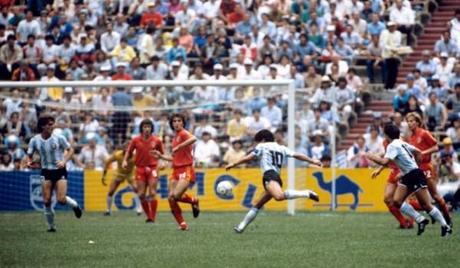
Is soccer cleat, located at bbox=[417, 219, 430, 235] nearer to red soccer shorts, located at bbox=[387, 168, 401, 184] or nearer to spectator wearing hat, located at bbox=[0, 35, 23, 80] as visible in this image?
red soccer shorts, located at bbox=[387, 168, 401, 184]

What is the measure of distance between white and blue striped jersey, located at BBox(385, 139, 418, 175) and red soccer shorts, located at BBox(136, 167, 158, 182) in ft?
26.6

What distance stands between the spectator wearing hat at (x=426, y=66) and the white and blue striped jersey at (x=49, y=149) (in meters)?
14.7

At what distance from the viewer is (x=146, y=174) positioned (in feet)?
97.0

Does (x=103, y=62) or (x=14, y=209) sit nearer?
(x=14, y=209)

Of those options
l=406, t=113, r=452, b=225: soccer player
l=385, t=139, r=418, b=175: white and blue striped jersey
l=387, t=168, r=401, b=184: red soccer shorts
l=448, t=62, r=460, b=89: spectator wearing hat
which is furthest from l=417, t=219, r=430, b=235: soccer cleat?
l=448, t=62, r=460, b=89: spectator wearing hat

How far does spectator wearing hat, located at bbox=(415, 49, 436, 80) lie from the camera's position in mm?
37125

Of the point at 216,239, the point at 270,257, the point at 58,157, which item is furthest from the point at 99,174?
the point at 270,257

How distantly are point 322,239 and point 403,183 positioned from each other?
1.99 m

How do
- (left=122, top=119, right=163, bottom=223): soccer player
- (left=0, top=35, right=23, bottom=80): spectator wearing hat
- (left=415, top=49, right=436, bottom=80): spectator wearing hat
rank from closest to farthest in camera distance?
(left=122, top=119, right=163, bottom=223): soccer player → (left=415, top=49, right=436, bottom=80): spectator wearing hat → (left=0, top=35, right=23, bottom=80): spectator wearing hat

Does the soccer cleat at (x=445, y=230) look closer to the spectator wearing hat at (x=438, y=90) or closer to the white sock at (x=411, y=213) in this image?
the white sock at (x=411, y=213)

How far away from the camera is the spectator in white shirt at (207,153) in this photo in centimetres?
3441

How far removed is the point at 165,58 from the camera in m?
39.5

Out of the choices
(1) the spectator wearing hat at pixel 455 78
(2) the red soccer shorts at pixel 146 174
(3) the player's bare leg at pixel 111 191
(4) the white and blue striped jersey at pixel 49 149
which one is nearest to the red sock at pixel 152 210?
(2) the red soccer shorts at pixel 146 174

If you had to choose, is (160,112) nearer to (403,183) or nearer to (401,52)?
(401,52)
